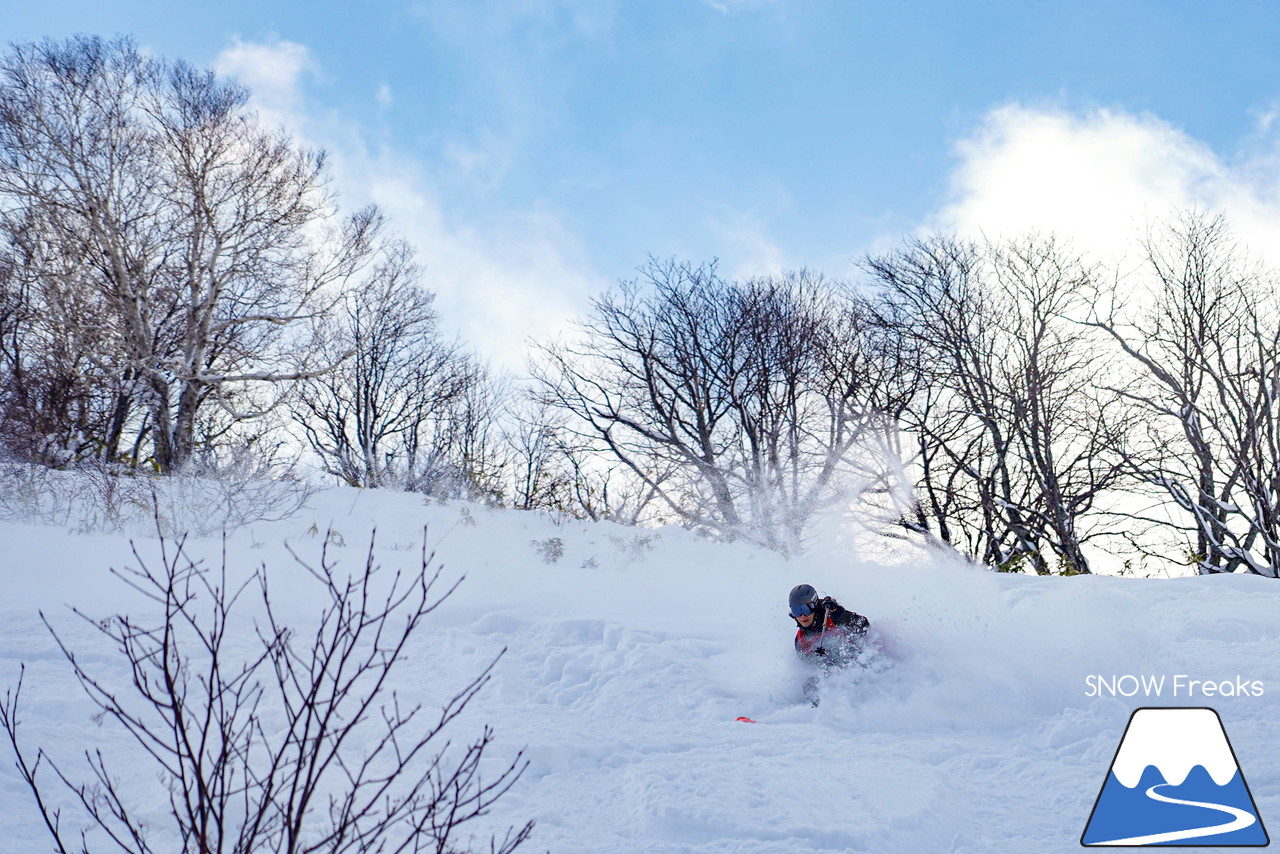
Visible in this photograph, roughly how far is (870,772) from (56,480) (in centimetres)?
1019

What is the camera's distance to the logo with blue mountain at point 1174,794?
3.34m

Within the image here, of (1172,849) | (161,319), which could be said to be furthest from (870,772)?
(161,319)

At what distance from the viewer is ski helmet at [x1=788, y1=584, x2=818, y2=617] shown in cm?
615

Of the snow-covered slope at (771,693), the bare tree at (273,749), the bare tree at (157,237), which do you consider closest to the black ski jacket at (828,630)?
the snow-covered slope at (771,693)

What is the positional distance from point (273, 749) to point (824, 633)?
12.8ft

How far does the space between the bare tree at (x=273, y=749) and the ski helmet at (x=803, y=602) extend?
2.72 m

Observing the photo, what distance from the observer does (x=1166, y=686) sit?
17.4 feet

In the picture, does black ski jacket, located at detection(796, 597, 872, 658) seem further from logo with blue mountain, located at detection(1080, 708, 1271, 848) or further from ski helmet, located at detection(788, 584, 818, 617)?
logo with blue mountain, located at detection(1080, 708, 1271, 848)

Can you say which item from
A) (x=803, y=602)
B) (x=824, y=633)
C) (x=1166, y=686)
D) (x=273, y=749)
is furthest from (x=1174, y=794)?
(x=273, y=749)

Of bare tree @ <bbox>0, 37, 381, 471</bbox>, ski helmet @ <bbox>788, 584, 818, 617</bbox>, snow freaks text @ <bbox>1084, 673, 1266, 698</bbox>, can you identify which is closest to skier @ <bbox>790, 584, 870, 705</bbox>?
ski helmet @ <bbox>788, 584, 818, 617</bbox>

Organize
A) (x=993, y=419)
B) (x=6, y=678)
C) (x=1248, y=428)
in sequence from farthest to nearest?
(x=993, y=419), (x=1248, y=428), (x=6, y=678)

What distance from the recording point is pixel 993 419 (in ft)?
55.2

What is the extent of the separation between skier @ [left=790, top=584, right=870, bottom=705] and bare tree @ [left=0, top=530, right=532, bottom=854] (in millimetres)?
2589

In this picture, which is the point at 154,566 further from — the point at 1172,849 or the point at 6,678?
the point at 1172,849
